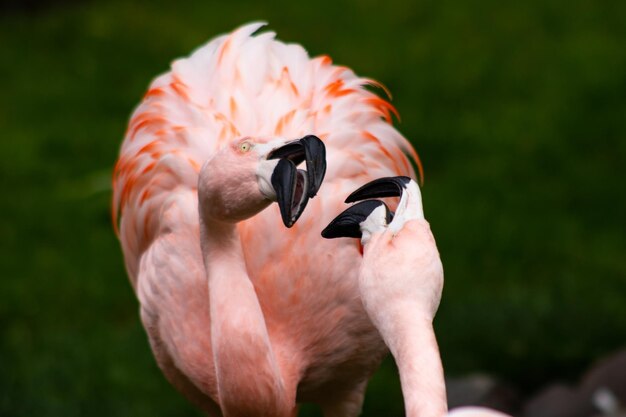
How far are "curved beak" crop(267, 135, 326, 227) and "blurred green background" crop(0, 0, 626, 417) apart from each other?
2.43 m

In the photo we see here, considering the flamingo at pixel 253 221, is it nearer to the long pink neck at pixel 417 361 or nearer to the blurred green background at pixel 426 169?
the long pink neck at pixel 417 361

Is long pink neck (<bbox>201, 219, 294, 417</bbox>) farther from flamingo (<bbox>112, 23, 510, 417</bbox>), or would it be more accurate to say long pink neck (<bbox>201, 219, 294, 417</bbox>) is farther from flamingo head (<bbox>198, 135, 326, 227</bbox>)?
flamingo head (<bbox>198, 135, 326, 227</bbox>)

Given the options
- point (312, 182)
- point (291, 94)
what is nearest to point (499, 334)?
point (291, 94)

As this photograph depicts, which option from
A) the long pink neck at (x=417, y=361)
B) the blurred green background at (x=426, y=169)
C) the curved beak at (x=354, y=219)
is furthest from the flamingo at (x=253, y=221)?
the blurred green background at (x=426, y=169)

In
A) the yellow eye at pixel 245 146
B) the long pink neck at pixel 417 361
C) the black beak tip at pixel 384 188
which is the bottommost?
the long pink neck at pixel 417 361

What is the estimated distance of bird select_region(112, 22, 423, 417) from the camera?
3926 millimetres

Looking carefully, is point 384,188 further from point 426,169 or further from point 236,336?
point 426,169

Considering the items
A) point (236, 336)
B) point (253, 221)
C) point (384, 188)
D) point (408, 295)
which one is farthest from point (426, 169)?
point (408, 295)

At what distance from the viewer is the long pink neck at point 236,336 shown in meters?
3.94

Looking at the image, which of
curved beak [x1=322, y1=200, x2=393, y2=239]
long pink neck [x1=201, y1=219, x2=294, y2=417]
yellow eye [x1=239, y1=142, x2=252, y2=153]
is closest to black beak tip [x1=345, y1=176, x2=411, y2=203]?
curved beak [x1=322, y1=200, x2=393, y2=239]

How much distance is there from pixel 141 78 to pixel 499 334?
437 centimetres

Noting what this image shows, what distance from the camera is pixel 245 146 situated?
3.85 m

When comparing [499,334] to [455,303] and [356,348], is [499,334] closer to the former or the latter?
[455,303]

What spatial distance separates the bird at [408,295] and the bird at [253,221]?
0.32 meters
